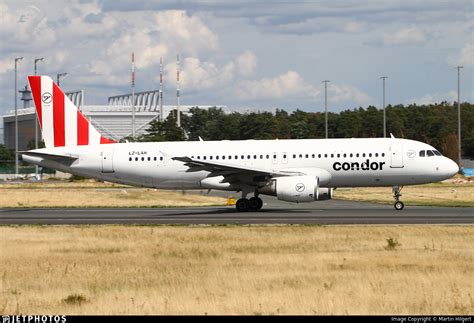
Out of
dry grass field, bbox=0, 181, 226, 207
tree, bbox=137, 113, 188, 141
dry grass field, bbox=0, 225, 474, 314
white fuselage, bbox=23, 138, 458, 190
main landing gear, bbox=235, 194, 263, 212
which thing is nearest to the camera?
dry grass field, bbox=0, 225, 474, 314

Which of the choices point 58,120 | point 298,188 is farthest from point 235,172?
point 58,120

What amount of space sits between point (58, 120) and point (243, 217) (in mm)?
13955

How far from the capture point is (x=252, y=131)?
451ft

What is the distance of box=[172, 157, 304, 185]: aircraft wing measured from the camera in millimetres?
40875

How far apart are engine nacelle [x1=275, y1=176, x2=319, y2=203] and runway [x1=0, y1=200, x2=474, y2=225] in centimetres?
80

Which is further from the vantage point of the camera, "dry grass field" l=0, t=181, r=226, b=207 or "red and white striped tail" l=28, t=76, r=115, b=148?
"dry grass field" l=0, t=181, r=226, b=207

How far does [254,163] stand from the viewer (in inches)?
1718

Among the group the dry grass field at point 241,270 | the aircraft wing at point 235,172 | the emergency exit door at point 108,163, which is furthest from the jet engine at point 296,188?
the emergency exit door at point 108,163

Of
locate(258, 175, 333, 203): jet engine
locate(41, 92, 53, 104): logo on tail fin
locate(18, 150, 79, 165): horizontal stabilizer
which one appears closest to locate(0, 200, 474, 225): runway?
locate(258, 175, 333, 203): jet engine

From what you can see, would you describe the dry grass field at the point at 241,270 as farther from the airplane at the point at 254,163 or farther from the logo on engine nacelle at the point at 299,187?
the airplane at the point at 254,163

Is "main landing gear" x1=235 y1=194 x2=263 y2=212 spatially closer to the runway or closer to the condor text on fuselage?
the runway

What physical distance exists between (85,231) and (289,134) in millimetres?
111099

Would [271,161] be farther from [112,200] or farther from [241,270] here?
[241,270]

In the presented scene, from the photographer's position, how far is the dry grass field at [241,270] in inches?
632
